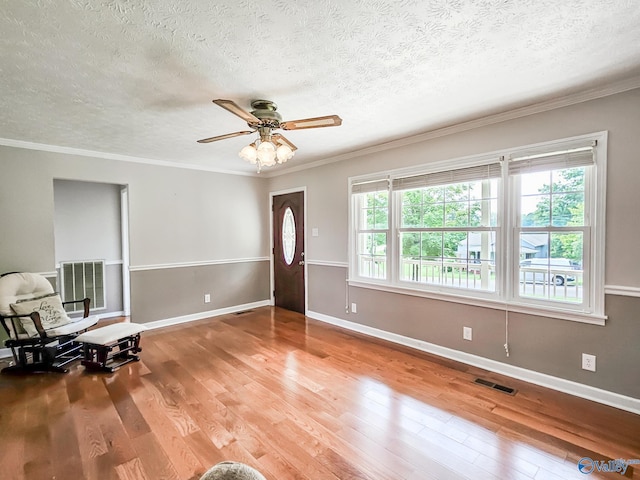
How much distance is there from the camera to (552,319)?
2617mm

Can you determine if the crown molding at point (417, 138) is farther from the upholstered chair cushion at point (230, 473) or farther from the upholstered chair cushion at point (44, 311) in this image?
the upholstered chair cushion at point (230, 473)

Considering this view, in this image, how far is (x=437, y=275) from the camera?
11.2 feet

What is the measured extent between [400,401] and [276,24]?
2.70m

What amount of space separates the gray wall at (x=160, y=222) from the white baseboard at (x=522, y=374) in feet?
8.42

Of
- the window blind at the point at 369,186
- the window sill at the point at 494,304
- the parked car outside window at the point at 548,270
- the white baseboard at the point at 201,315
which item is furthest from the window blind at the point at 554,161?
the white baseboard at the point at 201,315

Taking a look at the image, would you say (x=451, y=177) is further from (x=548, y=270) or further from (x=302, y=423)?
(x=302, y=423)

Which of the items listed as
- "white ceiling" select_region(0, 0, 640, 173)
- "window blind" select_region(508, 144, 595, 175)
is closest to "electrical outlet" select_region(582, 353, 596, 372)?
"window blind" select_region(508, 144, 595, 175)

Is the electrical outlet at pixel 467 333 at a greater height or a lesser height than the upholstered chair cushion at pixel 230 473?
lesser

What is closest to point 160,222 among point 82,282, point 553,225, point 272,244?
point 82,282

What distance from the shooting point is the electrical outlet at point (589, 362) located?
243 centimetres

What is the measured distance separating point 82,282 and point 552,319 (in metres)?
5.95

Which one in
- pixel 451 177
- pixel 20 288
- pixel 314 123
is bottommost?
pixel 20 288

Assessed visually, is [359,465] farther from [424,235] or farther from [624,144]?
[624,144]

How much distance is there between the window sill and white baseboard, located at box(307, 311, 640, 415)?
0.52 metres
